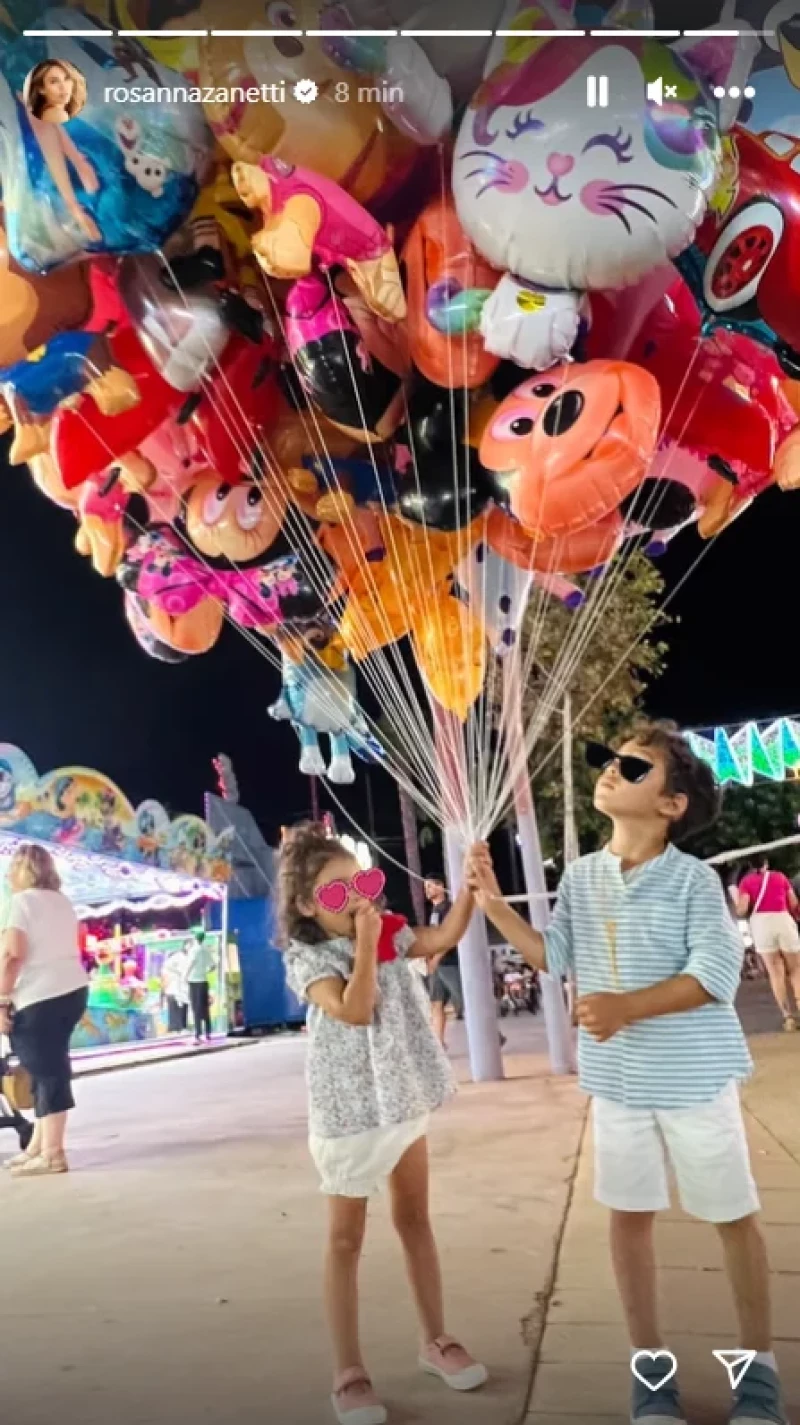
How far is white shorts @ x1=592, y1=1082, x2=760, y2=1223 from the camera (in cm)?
147

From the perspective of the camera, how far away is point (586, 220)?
197cm

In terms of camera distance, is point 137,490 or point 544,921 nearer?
point 137,490

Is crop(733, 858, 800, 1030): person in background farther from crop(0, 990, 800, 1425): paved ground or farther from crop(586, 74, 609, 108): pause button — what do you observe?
crop(586, 74, 609, 108): pause button

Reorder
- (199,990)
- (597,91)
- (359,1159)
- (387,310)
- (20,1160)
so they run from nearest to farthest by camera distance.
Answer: (359,1159)
(597,91)
(387,310)
(20,1160)
(199,990)

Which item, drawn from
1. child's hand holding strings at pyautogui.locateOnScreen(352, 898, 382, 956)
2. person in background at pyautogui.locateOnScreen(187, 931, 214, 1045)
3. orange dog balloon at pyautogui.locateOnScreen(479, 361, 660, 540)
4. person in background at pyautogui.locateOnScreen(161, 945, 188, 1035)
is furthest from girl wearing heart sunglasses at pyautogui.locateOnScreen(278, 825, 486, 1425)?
person in background at pyautogui.locateOnScreen(161, 945, 188, 1035)

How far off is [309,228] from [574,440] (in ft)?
2.08

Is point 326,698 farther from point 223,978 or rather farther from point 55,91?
point 223,978

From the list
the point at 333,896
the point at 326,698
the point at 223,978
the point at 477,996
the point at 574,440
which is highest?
the point at 574,440

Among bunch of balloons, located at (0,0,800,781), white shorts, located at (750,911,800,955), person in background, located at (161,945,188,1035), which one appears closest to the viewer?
bunch of balloons, located at (0,0,800,781)

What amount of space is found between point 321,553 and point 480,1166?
4.97 ft

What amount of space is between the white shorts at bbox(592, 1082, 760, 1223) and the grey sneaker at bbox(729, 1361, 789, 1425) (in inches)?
6.9

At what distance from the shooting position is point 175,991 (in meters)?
7.89

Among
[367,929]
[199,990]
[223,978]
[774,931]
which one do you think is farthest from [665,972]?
[223,978]

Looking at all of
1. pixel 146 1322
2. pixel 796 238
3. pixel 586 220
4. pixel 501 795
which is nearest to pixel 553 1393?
pixel 146 1322
